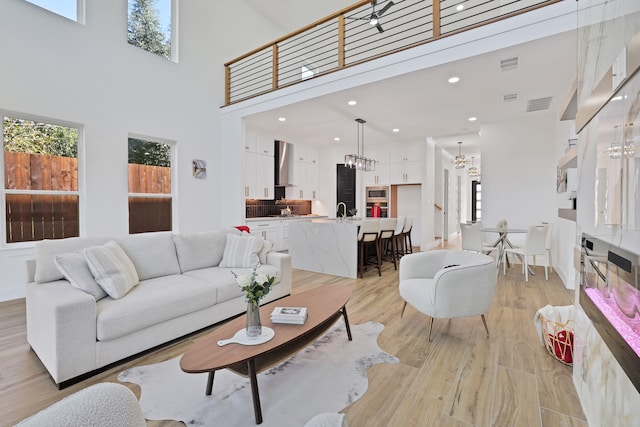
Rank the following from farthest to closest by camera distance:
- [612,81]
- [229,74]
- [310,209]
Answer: [310,209] < [229,74] < [612,81]

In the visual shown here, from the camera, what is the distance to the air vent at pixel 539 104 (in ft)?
15.7

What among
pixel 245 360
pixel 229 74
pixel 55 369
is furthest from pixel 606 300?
pixel 229 74

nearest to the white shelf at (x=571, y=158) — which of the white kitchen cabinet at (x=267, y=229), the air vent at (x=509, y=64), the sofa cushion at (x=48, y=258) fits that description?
the air vent at (x=509, y=64)

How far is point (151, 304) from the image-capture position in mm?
2367

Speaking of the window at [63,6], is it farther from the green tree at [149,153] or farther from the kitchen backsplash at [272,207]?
the kitchen backsplash at [272,207]

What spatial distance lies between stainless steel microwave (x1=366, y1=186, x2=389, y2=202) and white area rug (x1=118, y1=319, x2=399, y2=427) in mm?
6361

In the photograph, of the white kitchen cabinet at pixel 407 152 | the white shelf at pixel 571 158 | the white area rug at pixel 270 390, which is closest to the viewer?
the white area rug at pixel 270 390

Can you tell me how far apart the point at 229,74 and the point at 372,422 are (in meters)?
6.54

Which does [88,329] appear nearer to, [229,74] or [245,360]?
[245,360]

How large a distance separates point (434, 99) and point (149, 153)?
16.1ft

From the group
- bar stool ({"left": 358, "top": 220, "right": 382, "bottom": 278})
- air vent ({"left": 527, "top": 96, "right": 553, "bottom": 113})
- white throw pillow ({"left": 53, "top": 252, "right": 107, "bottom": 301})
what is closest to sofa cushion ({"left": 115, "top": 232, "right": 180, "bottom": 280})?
white throw pillow ({"left": 53, "top": 252, "right": 107, "bottom": 301})

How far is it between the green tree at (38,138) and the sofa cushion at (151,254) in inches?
95.1

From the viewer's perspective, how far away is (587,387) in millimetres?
1654

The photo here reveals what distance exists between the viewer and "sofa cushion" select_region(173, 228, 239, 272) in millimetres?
3283
